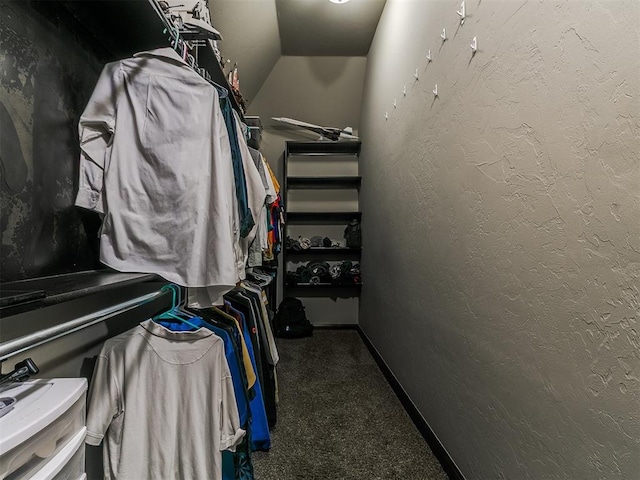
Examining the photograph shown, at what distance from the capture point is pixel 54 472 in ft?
1.93

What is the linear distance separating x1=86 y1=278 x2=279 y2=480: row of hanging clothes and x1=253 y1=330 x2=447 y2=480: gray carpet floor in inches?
17.9

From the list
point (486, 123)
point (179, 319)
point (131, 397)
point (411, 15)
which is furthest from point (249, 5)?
point (131, 397)

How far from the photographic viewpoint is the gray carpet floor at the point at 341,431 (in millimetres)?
1523

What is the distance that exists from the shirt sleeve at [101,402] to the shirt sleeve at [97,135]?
545 millimetres

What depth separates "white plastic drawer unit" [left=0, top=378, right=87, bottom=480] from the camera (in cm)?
51

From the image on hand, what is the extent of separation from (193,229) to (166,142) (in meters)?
0.34

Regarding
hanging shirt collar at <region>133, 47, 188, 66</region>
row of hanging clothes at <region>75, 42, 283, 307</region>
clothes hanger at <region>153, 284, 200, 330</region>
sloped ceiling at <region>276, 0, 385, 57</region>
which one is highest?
sloped ceiling at <region>276, 0, 385, 57</region>

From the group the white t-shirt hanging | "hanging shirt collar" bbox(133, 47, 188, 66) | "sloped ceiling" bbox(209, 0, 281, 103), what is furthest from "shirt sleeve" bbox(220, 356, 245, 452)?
"sloped ceiling" bbox(209, 0, 281, 103)

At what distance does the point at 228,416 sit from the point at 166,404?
22 cm

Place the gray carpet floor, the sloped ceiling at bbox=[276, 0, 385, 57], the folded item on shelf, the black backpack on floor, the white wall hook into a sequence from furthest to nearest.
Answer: the folded item on shelf < the black backpack on floor < the sloped ceiling at bbox=[276, 0, 385, 57] < the gray carpet floor < the white wall hook

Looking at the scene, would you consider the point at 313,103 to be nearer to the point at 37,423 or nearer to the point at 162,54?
the point at 162,54

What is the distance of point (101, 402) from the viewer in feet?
3.43

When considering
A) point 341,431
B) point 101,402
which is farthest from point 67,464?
point 341,431

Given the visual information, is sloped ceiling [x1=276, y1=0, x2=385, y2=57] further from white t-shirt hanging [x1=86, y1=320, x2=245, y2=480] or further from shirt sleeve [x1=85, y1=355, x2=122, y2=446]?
shirt sleeve [x1=85, y1=355, x2=122, y2=446]
